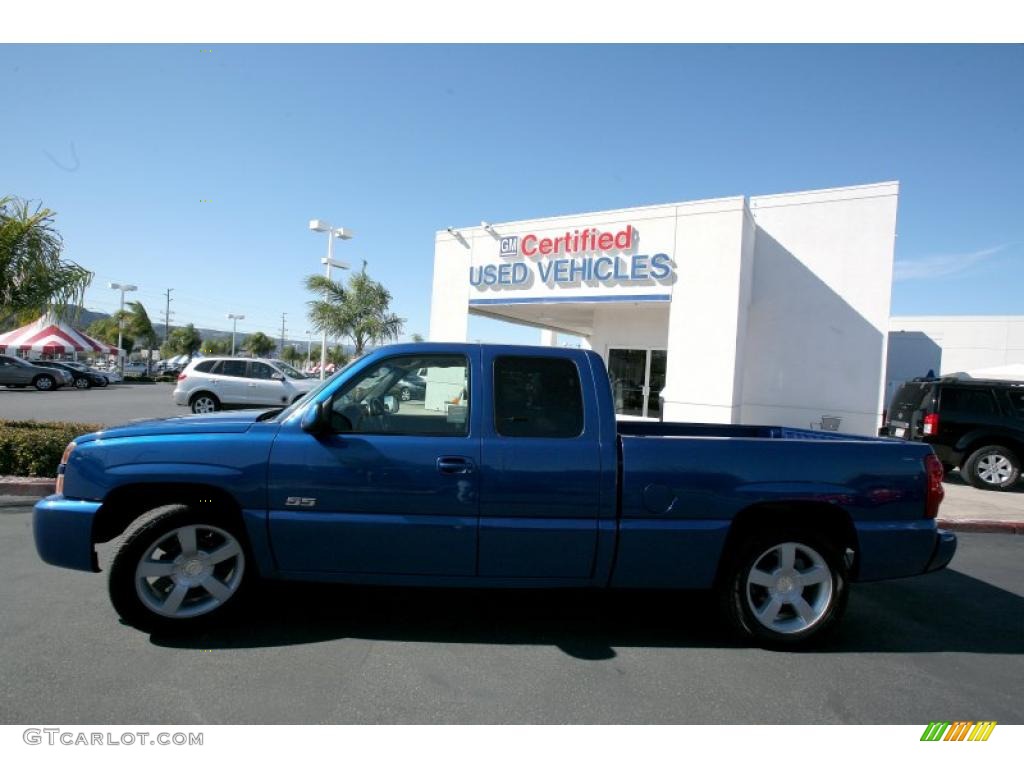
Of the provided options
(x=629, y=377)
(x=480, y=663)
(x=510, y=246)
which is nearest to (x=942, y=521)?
(x=480, y=663)

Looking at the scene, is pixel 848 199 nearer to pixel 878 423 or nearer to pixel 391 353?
pixel 878 423

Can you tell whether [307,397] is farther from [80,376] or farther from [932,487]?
[80,376]

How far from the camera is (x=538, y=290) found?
1428cm

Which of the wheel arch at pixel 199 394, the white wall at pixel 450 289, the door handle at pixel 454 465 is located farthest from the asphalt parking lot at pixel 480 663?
the wheel arch at pixel 199 394

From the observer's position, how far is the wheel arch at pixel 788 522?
3.66 meters

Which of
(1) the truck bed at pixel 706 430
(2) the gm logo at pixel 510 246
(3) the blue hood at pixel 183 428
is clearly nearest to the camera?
(3) the blue hood at pixel 183 428

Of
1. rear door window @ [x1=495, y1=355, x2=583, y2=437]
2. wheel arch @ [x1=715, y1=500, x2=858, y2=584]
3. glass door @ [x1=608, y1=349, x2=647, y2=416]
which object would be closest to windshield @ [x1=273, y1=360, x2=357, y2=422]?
rear door window @ [x1=495, y1=355, x2=583, y2=437]

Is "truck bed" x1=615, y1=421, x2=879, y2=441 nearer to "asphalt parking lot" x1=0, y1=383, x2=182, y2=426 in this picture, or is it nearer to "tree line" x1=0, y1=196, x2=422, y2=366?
"tree line" x1=0, y1=196, x2=422, y2=366

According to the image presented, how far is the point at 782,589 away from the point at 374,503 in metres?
2.61

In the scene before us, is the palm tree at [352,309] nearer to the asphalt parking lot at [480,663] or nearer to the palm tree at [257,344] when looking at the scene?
the asphalt parking lot at [480,663]

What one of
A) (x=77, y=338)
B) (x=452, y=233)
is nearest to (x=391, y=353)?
(x=452, y=233)

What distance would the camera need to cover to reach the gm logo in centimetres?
1447

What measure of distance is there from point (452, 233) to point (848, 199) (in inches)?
379
